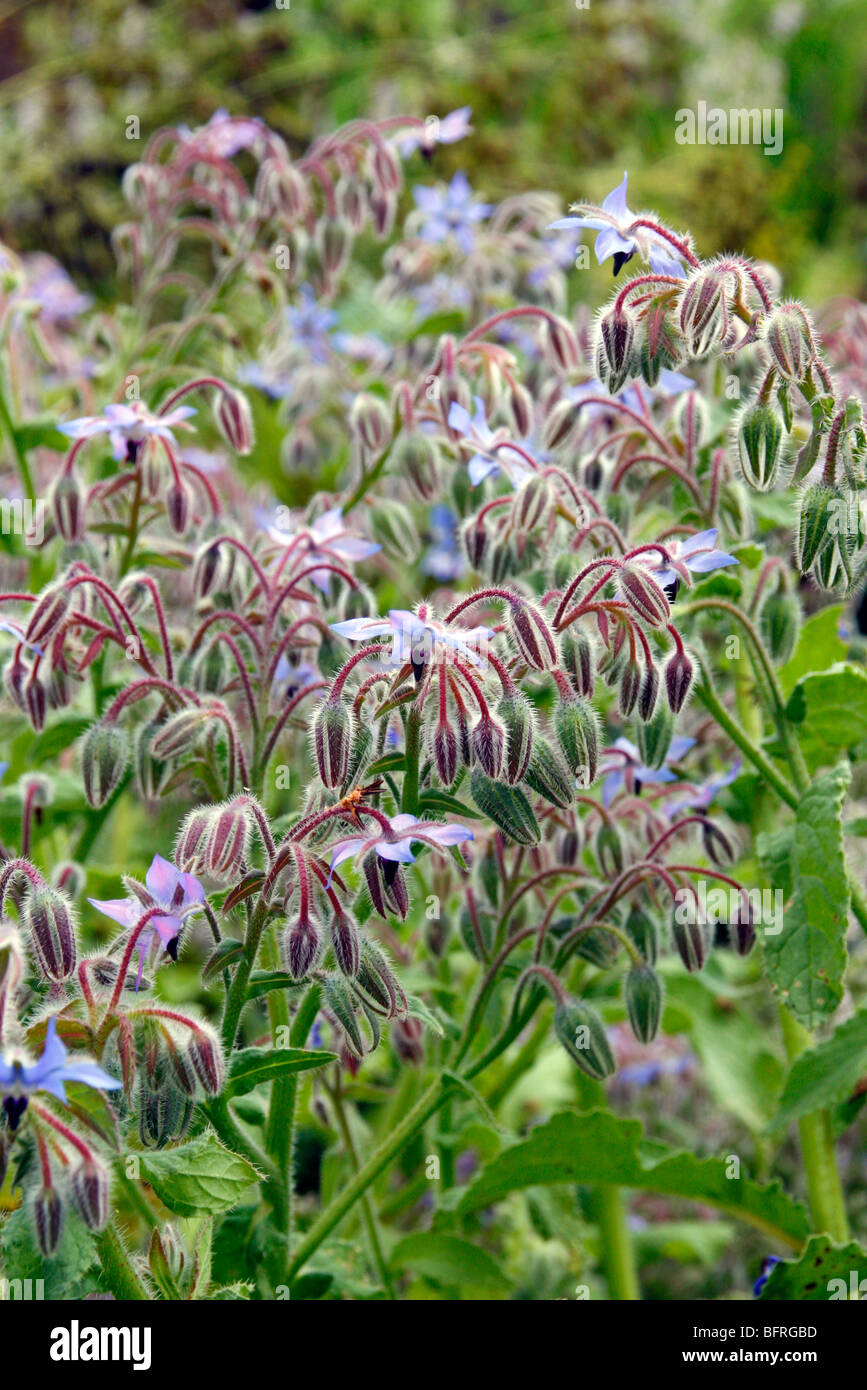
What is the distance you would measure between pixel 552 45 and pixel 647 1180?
4.53 m

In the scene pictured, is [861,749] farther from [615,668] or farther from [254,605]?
[254,605]

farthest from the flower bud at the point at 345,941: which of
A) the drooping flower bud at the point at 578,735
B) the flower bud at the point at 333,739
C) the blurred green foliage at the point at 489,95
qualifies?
the blurred green foliage at the point at 489,95

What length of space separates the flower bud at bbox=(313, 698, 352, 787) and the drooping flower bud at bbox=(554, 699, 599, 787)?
0.17m

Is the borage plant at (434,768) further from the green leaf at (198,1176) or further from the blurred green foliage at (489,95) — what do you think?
the blurred green foliage at (489,95)

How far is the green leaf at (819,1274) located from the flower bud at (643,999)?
0.24 m

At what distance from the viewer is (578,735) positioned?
1142 millimetres

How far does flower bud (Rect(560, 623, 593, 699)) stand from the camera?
1.18 m

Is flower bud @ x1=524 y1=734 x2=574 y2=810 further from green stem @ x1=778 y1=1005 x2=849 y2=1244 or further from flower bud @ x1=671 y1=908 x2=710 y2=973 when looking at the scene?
green stem @ x1=778 y1=1005 x2=849 y2=1244

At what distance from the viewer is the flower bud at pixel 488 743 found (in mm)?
1039

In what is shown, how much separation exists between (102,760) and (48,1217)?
48cm

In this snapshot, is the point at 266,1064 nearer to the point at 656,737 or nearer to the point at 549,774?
the point at 549,774

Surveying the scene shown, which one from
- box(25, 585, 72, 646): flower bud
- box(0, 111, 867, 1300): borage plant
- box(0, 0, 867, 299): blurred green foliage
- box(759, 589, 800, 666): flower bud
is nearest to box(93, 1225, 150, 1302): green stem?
box(0, 111, 867, 1300): borage plant

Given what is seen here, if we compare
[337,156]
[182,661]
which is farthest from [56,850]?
A: [337,156]

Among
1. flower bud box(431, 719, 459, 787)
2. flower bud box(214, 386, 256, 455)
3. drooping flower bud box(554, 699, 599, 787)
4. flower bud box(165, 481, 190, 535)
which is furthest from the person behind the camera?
flower bud box(214, 386, 256, 455)
